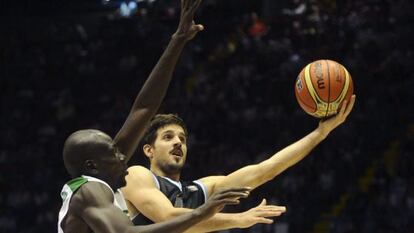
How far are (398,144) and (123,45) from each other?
6484mm

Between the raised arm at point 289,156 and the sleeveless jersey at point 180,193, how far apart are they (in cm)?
8

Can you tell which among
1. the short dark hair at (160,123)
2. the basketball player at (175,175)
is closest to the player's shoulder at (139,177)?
the basketball player at (175,175)

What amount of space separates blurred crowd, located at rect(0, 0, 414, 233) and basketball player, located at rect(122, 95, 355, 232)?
15.4 feet

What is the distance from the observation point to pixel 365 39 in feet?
40.0

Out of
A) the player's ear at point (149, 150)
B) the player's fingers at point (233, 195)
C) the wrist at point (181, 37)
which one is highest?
the wrist at point (181, 37)

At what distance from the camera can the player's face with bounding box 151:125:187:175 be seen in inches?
196

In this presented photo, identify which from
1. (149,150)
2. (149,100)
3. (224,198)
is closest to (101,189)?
(224,198)

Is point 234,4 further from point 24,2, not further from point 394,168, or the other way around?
point 394,168

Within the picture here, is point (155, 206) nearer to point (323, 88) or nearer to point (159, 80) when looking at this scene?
point (159, 80)

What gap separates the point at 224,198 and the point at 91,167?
64 cm

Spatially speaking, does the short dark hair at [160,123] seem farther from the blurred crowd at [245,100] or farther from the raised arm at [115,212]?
the blurred crowd at [245,100]

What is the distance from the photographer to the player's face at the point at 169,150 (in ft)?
16.3

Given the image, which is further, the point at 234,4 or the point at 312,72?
the point at 234,4

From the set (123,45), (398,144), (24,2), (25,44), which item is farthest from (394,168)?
(24,2)
